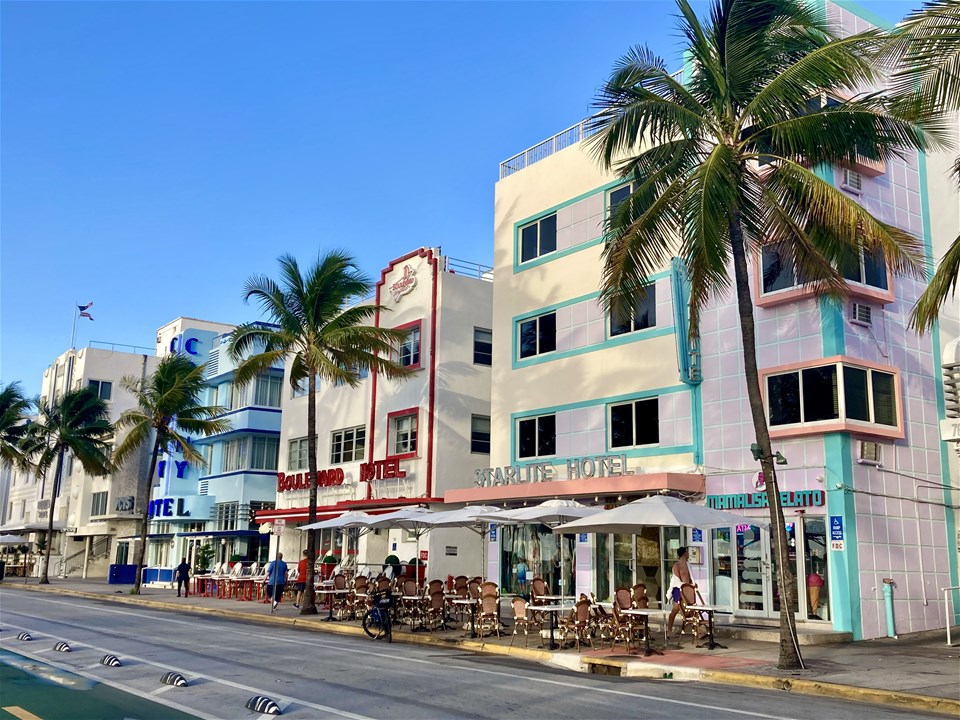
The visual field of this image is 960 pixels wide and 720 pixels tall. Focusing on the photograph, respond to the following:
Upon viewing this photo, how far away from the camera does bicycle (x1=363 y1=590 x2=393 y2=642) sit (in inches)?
822

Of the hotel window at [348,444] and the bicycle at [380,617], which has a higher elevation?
the hotel window at [348,444]

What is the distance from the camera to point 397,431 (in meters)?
35.0

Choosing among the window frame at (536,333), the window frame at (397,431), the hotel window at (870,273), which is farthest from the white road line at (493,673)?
the window frame at (536,333)

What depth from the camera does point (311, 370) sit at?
28750 millimetres

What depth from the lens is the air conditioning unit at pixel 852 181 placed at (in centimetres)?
2112

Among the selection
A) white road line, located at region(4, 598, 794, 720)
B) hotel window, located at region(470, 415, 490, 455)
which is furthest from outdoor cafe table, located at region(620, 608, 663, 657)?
hotel window, located at region(470, 415, 490, 455)

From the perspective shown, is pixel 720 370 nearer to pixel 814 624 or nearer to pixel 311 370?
pixel 814 624

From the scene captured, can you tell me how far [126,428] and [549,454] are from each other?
44.8 metres

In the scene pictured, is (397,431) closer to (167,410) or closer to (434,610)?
(167,410)

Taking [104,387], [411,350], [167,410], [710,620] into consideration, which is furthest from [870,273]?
[104,387]

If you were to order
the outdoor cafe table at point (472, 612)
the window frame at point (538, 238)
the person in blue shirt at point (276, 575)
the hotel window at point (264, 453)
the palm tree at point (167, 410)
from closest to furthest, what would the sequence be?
the outdoor cafe table at point (472, 612) < the window frame at point (538, 238) < the person in blue shirt at point (276, 575) < the palm tree at point (167, 410) < the hotel window at point (264, 453)

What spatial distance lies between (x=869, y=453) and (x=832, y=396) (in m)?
1.52

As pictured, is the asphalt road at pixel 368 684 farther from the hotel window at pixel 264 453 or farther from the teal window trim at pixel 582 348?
the hotel window at pixel 264 453

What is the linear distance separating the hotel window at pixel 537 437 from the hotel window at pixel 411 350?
22.1 feet
